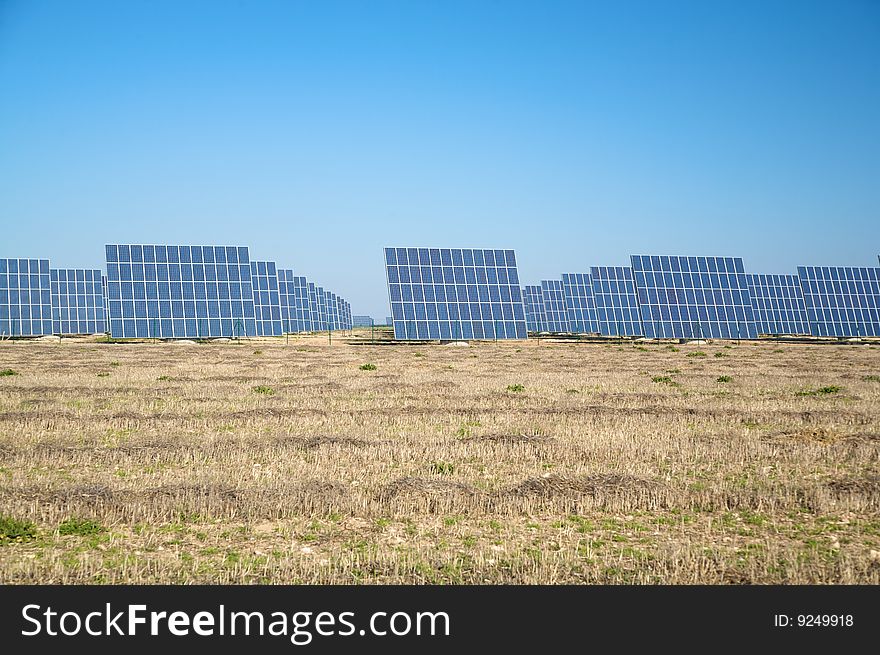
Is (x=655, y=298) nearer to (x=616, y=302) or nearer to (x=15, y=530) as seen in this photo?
(x=616, y=302)

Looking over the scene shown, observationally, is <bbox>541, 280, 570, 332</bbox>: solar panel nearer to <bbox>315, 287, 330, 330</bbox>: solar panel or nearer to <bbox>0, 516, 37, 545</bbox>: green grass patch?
<bbox>315, 287, 330, 330</bbox>: solar panel

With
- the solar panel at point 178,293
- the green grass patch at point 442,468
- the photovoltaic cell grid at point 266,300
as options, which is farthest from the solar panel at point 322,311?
the green grass patch at point 442,468

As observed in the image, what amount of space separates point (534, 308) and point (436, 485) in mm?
87494

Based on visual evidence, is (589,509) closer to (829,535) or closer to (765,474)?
(829,535)

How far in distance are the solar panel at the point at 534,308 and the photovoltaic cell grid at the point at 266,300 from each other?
1260 inches

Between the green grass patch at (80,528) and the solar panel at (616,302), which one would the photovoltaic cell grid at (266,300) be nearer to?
the solar panel at (616,302)

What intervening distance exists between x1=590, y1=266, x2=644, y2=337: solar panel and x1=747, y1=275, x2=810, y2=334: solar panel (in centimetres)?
1065

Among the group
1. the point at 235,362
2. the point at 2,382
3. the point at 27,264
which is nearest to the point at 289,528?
the point at 2,382

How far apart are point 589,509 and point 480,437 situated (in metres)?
5.27

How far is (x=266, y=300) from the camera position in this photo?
7156 cm

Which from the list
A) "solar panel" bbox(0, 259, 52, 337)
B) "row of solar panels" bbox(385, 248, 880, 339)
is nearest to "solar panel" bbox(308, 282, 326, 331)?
"solar panel" bbox(0, 259, 52, 337)

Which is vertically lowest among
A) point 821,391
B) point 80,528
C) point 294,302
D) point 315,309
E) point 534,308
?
point 80,528

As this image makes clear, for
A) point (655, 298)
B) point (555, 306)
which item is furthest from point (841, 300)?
point (555, 306)

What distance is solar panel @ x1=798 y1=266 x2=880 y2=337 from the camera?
6912 centimetres
